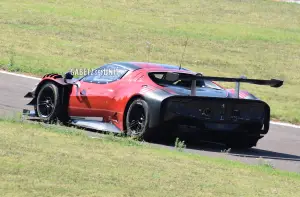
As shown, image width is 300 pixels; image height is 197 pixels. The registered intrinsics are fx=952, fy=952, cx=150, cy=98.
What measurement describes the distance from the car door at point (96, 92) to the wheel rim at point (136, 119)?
550 millimetres

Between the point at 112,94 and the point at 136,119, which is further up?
the point at 112,94

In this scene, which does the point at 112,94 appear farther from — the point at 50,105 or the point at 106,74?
the point at 50,105

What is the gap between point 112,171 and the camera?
9.02 metres

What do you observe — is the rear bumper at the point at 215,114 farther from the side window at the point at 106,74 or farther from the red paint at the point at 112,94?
the side window at the point at 106,74

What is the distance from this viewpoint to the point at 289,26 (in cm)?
4053

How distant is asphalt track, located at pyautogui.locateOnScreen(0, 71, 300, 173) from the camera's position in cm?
1247

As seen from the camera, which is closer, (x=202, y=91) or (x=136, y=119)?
(x=136, y=119)

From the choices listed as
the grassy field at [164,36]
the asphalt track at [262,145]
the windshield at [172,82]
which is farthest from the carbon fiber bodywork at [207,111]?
the grassy field at [164,36]

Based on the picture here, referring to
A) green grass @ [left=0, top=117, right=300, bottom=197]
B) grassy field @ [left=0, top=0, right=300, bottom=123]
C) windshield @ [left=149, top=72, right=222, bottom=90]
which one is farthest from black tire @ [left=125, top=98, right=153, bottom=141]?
grassy field @ [left=0, top=0, right=300, bottom=123]

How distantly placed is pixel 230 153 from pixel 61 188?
5544 millimetres

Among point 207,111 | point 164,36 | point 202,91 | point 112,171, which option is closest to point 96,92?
point 202,91

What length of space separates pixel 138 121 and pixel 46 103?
193cm

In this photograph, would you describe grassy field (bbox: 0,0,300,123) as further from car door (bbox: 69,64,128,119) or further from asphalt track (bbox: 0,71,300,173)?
car door (bbox: 69,64,128,119)

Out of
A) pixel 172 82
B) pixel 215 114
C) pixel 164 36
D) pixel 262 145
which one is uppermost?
pixel 172 82
